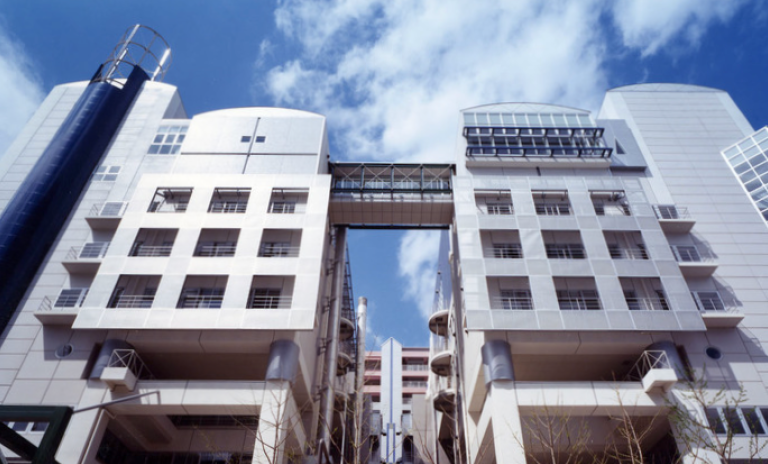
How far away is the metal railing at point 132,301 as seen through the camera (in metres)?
31.0

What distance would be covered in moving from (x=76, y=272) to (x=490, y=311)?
26889 mm

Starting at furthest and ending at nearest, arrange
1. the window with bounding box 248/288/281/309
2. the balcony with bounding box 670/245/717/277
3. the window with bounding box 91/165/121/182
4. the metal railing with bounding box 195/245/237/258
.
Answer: the window with bounding box 91/165/121/182 → the metal railing with bounding box 195/245/237/258 → the balcony with bounding box 670/245/717/277 → the window with bounding box 248/288/281/309

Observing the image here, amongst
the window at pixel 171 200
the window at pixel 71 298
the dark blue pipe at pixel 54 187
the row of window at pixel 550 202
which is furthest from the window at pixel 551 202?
the dark blue pipe at pixel 54 187

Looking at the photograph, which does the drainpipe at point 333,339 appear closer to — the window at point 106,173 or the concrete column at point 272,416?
the concrete column at point 272,416

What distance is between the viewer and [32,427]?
1068 inches

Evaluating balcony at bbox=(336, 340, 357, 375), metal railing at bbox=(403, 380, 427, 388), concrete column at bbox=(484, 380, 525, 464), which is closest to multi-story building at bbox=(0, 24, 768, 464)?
concrete column at bbox=(484, 380, 525, 464)

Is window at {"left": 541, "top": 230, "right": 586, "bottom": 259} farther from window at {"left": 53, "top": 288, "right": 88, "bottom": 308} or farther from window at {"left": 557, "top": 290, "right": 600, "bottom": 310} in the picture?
window at {"left": 53, "top": 288, "right": 88, "bottom": 308}

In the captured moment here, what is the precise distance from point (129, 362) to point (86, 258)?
8801 millimetres

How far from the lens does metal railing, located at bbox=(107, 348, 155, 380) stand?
2919cm

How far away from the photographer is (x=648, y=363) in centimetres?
2964

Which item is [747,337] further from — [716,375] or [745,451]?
[745,451]

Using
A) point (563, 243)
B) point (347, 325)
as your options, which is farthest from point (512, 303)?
point (347, 325)

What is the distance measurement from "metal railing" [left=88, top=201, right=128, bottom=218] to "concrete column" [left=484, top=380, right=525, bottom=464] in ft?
90.2

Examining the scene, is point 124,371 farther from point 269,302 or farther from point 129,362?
point 269,302
